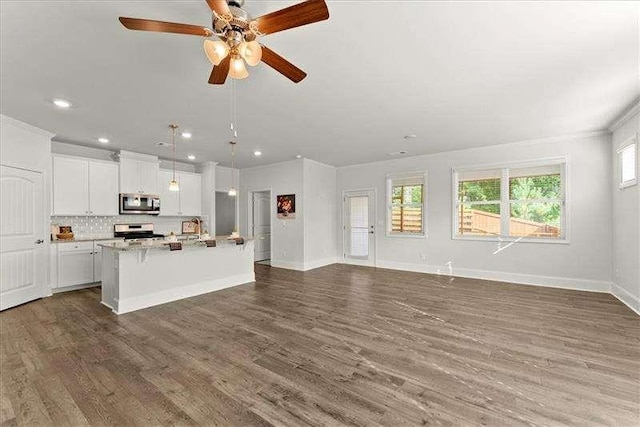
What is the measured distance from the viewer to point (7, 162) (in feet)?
13.5

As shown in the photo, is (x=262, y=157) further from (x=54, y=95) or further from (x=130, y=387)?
(x=130, y=387)

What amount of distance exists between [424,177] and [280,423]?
19.3 feet

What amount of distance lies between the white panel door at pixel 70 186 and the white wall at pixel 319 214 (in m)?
4.35

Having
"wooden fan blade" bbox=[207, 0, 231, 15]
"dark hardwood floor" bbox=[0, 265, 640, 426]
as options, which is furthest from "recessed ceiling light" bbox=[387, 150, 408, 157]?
"wooden fan blade" bbox=[207, 0, 231, 15]

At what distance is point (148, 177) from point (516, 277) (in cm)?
787

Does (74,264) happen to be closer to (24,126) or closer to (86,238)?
(86,238)

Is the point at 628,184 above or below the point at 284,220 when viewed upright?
above

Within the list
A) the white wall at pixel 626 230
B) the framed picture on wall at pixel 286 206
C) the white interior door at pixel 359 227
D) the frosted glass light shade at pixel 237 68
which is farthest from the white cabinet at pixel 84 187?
the white wall at pixel 626 230

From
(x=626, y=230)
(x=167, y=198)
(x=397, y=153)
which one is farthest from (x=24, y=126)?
(x=626, y=230)

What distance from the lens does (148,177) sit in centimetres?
622

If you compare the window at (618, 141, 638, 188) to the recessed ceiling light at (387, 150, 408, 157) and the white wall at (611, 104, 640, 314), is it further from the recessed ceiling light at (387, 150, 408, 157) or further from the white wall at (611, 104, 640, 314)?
the recessed ceiling light at (387, 150, 408, 157)

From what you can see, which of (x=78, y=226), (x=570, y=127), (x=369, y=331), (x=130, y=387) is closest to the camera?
(x=130, y=387)

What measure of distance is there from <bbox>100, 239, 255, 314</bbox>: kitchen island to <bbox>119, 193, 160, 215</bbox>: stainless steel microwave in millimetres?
1756

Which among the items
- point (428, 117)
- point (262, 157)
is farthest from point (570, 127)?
point (262, 157)
